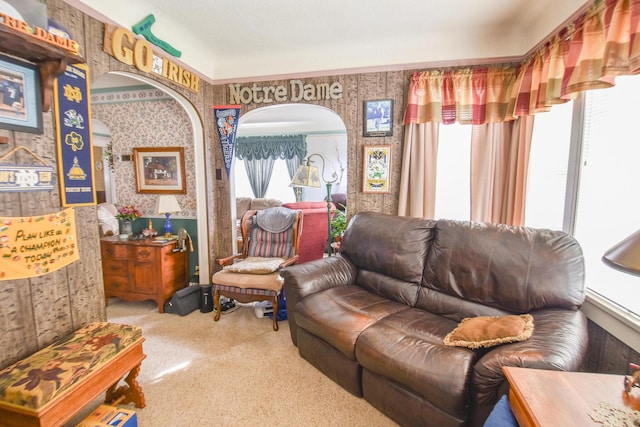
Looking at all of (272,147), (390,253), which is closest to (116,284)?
(390,253)

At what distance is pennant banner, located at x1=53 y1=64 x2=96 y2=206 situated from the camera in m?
1.77

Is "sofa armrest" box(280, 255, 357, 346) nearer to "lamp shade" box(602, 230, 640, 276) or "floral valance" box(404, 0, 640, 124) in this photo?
"floral valance" box(404, 0, 640, 124)

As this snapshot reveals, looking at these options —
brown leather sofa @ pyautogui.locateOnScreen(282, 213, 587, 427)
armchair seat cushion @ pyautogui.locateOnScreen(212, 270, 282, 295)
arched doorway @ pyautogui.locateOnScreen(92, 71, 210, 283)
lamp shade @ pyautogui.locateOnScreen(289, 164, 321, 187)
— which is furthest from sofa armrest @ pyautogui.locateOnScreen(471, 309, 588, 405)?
arched doorway @ pyautogui.locateOnScreen(92, 71, 210, 283)

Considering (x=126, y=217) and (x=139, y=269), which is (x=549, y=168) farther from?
(x=126, y=217)

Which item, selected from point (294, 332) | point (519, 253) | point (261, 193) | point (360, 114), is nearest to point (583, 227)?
point (519, 253)

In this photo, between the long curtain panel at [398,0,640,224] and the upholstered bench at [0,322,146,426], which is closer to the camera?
the upholstered bench at [0,322,146,426]

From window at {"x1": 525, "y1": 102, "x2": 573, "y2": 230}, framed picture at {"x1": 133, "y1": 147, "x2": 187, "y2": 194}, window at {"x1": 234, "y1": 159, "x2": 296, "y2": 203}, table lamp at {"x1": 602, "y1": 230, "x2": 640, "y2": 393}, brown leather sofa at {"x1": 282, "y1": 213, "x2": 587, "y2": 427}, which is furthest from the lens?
window at {"x1": 234, "y1": 159, "x2": 296, "y2": 203}

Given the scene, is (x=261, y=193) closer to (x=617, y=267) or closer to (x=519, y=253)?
(x=519, y=253)

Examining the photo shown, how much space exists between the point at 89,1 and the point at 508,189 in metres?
3.50

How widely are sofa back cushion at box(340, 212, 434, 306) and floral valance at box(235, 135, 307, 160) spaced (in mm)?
5028

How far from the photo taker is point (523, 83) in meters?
2.30

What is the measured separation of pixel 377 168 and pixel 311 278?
53.3 inches

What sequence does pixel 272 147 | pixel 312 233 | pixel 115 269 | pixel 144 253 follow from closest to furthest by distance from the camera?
pixel 144 253
pixel 115 269
pixel 312 233
pixel 272 147

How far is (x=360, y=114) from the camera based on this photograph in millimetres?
3020
